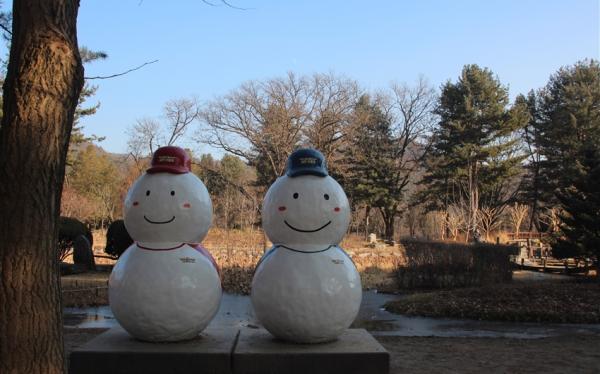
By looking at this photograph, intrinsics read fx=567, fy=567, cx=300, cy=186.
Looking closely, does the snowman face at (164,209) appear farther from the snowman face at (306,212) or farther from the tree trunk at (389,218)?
the tree trunk at (389,218)

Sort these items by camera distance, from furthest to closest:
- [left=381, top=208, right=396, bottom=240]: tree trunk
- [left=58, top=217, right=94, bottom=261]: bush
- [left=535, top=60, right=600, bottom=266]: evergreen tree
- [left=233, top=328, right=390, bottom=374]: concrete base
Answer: [left=381, top=208, right=396, bottom=240]: tree trunk < [left=535, top=60, right=600, bottom=266]: evergreen tree < [left=58, top=217, right=94, bottom=261]: bush < [left=233, top=328, right=390, bottom=374]: concrete base

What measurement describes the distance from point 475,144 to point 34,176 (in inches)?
1606

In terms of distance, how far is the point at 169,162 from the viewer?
6609 millimetres

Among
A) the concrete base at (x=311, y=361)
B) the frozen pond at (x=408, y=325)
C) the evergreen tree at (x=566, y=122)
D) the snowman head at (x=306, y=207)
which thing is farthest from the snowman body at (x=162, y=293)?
the evergreen tree at (x=566, y=122)

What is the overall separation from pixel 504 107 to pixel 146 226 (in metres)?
40.1

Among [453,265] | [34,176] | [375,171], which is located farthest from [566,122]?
[34,176]

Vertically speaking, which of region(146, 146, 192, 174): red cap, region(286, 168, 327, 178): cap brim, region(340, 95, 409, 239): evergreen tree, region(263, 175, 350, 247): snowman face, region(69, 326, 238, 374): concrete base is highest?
region(340, 95, 409, 239): evergreen tree

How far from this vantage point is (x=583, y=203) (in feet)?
55.7

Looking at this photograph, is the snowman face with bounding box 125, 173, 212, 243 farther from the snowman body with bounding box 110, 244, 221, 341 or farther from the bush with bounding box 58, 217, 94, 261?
the bush with bounding box 58, 217, 94, 261

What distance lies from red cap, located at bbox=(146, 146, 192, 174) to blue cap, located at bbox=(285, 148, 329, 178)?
1.26 m

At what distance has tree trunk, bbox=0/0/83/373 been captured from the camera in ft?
11.4

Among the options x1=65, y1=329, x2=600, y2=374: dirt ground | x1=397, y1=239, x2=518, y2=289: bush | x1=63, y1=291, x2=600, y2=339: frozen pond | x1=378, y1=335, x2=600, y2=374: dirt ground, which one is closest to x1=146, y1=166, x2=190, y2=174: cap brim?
x1=65, y1=329, x2=600, y2=374: dirt ground

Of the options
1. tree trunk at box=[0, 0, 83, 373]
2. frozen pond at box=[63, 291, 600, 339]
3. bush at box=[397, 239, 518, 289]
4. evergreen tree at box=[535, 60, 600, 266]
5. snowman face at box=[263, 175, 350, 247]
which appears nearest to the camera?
tree trunk at box=[0, 0, 83, 373]

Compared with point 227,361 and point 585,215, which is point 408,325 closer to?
point 227,361
